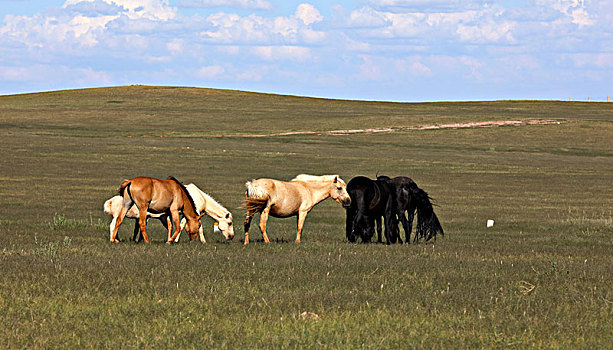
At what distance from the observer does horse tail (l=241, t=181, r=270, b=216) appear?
1764 cm

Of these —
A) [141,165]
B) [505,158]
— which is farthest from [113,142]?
[505,158]

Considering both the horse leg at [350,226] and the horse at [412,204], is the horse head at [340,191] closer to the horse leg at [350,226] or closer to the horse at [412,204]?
the horse leg at [350,226]

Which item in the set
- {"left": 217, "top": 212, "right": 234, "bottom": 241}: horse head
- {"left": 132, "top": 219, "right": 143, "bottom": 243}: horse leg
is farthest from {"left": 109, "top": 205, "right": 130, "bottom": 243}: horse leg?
{"left": 217, "top": 212, "right": 234, "bottom": 241}: horse head

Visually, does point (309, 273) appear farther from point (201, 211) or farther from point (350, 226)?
point (350, 226)

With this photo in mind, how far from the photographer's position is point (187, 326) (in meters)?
9.18

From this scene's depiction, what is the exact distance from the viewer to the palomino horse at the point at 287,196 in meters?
17.7

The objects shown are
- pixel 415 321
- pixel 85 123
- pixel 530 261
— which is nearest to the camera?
pixel 415 321

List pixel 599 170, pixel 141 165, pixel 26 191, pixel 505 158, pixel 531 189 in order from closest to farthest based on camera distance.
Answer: pixel 26 191 < pixel 531 189 < pixel 141 165 < pixel 599 170 < pixel 505 158

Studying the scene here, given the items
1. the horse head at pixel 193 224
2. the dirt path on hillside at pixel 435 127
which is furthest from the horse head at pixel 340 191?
the dirt path on hillside at pixel 435 127

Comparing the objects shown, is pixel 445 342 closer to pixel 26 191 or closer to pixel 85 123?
pixel 26 191

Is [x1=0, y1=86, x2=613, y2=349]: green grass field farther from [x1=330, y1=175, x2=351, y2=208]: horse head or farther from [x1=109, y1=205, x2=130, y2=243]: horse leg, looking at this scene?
[x1=330, y1=175, x2=351, y2=208]: horse head

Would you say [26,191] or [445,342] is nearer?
[445,342]

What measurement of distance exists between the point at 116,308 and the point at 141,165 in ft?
128

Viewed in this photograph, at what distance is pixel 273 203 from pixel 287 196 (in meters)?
0.40
